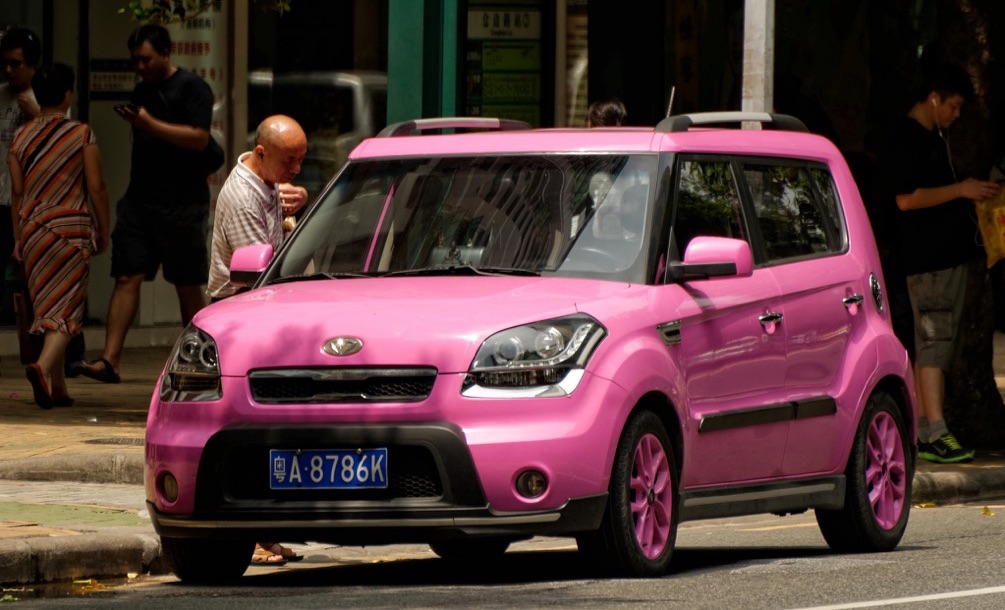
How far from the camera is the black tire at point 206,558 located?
891 centimetres

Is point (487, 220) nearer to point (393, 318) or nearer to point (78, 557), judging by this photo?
point (393, 318)

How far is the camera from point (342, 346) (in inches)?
329

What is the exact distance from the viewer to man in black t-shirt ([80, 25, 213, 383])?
15023 mm

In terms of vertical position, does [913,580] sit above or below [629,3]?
below

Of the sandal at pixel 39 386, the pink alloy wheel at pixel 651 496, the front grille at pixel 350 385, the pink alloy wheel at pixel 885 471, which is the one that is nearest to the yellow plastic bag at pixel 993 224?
the pink alloy wheel at pixel 885 471

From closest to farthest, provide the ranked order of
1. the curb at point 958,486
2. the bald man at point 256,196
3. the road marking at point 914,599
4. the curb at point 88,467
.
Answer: the road marking at point 914,599 → the bald man at point 256,196 → the curb at point 88,467 → the curb at point 958,486

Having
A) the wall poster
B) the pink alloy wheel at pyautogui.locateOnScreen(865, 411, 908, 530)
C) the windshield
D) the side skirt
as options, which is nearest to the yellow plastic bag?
the pink alloy wheel at pyautogui.locateOnScreen(865, 411, 908, 530)

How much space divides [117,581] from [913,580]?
115 inches

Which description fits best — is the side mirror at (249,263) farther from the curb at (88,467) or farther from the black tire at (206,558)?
the curb at (88,467)

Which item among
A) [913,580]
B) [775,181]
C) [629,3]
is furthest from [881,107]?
[913,580]

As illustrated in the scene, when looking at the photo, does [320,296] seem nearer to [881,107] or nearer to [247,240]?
[247,240]

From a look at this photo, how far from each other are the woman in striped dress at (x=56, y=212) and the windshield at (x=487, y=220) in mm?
5057

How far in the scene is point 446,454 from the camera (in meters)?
8.22

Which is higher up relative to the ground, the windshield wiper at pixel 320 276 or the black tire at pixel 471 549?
the windshield wiper at pixel 320 276
